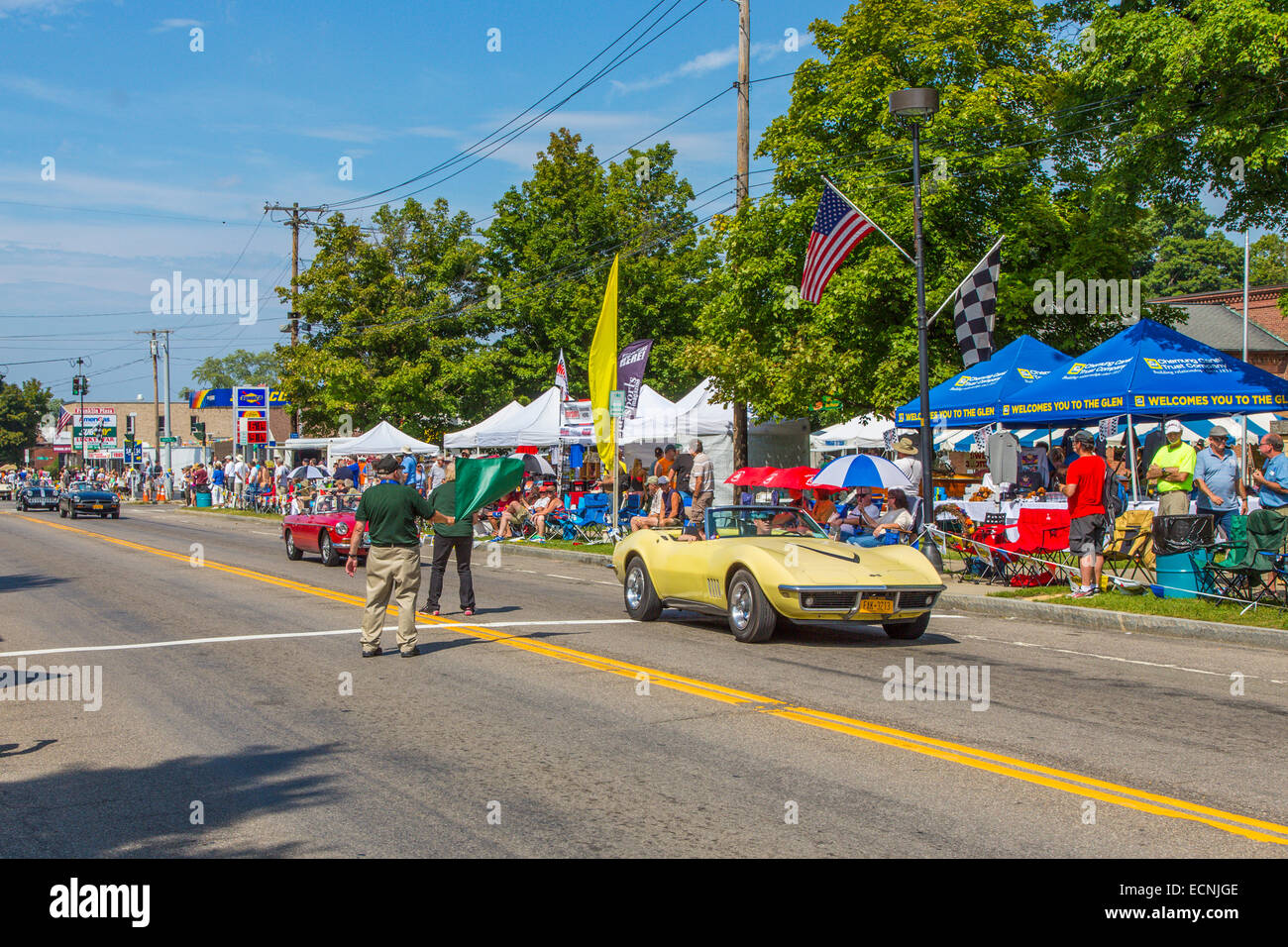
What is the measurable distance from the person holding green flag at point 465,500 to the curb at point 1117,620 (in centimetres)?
624

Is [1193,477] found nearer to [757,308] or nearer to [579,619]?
[579,619]

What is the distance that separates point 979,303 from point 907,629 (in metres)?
9.35

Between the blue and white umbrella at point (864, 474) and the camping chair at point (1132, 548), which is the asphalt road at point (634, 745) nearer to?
the camping chair at point (1132, 548)

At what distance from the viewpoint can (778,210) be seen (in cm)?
2784

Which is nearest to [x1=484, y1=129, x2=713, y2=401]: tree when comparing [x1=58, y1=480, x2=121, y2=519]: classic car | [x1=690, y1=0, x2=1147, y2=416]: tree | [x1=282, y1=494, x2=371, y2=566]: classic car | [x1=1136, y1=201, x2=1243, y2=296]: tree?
[x1=58, y1=480, x2=121, y2=519]: classic car

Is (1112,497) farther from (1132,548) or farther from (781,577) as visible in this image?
(781,577)

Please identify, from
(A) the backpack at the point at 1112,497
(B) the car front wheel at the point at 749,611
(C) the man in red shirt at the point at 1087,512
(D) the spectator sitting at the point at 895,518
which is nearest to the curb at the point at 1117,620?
(C) the man in red shirt at the point at 1087,512

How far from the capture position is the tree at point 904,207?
2508 cm

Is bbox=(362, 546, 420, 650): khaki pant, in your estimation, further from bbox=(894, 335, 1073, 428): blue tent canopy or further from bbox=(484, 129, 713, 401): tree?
bbox=(484, 129, 713, 401): tree

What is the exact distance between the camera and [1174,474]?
15219 mm

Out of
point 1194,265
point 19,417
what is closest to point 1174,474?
point 1194,265
